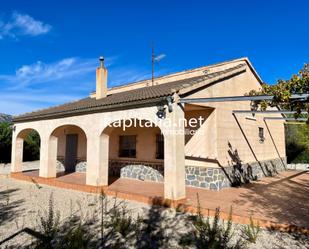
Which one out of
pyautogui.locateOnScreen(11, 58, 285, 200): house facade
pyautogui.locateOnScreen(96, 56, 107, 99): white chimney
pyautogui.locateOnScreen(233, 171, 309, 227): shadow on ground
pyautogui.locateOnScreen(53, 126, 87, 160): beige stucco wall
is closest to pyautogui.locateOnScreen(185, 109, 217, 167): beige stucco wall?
pyautogui.locateOnScreen(11, 58, 285, 200): house facade

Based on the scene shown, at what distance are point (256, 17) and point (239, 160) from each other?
25.1 ft

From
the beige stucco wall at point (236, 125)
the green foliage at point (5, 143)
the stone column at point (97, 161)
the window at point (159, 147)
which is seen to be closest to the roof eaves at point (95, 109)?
the stone column at point (97, 161)

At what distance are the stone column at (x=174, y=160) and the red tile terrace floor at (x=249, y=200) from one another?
1.26 ft

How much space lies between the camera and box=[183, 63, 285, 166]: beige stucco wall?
37.4 ft

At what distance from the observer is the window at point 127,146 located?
48.5 ft

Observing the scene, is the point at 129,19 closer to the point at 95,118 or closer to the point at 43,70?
the point at 95,118

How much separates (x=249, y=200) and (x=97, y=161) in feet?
→ 21.2

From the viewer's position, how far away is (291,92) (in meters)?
7.08

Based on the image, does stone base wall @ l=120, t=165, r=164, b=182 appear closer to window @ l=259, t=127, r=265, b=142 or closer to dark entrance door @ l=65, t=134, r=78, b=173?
dark entrance door @ l=65, t=134, r=78, b=173

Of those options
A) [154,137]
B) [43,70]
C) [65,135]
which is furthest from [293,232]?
[43,70]

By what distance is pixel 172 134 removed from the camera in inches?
348

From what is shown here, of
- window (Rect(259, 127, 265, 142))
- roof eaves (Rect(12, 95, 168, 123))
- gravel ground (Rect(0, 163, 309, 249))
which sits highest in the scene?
roof eaves (Rect(12, 95, 168, 123))

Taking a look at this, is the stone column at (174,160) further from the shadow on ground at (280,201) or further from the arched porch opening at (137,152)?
the arched porch opening at (137,152)

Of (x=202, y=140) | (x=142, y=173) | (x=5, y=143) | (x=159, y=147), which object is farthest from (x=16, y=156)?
(x=202, y=140)
